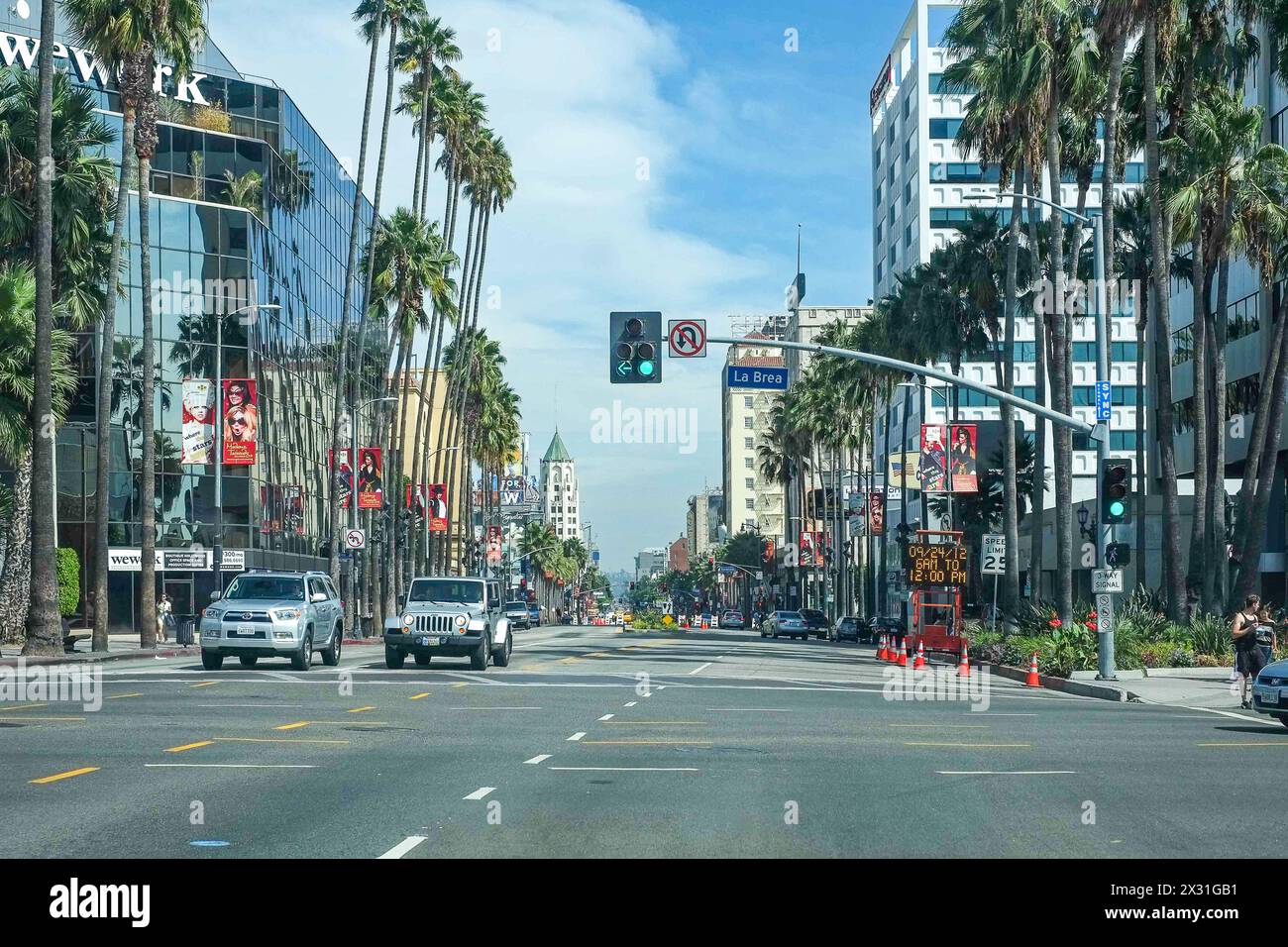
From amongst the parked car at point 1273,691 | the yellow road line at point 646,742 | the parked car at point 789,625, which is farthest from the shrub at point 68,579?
the parked car at point 1273,691

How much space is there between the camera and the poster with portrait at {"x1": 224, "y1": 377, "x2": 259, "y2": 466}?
49.7 m

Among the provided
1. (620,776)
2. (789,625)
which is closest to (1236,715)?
(620,776)

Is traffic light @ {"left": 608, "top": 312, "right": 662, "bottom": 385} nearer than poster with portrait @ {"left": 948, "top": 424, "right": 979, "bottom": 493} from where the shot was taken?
Yes

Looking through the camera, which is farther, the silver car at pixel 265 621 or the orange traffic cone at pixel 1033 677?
the orange traffic cone at pixel 1033 677

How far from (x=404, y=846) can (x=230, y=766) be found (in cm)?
534

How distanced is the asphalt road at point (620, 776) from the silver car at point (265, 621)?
4190 mm

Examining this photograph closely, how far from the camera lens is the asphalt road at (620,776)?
1066cm

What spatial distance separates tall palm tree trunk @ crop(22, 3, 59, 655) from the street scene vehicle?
9.14 metres

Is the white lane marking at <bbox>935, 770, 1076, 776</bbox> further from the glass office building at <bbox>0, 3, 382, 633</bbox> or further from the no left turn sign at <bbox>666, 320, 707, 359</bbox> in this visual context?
the glass office building at <bbox>0, 3, 382, 633</bbox>

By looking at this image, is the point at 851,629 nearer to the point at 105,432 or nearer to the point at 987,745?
the point at 105,432

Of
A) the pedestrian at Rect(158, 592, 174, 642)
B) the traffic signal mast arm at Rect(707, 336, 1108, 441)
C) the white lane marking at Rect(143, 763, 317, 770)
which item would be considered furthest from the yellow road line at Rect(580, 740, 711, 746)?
the pedestrian at Rect(158, 592, 174, 642)

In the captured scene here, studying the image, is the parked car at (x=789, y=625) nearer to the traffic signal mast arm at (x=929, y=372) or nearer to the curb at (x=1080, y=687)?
the curb at (x=1080, y=687)

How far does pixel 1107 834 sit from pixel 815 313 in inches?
6940

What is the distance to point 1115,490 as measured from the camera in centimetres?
3062
